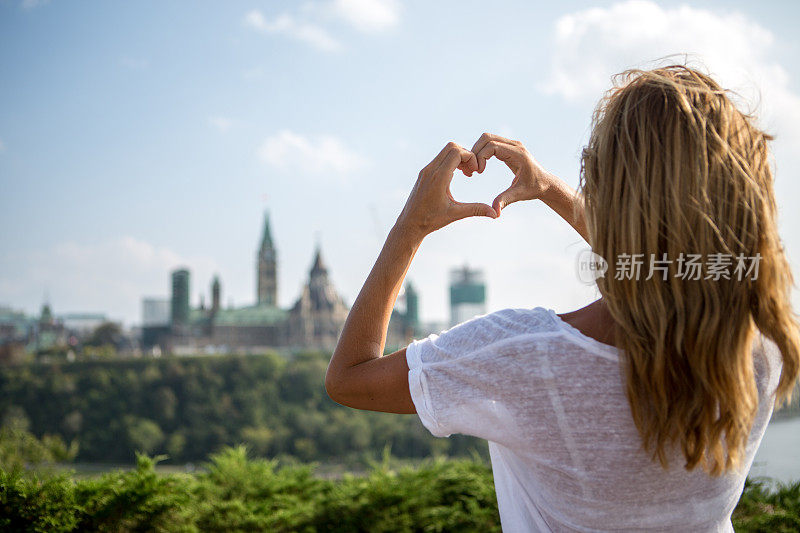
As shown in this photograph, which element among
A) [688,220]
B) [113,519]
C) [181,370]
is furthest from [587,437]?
[181,370]

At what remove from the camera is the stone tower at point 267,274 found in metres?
79.7

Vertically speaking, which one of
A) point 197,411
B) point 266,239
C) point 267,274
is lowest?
point 197,411

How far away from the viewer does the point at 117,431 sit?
39656 millimetres

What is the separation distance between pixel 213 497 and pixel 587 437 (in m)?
2.27

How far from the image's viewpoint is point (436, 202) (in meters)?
0.80

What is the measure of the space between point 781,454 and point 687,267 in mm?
2533

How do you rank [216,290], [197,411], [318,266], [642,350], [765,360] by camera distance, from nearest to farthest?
[642,350] < [765,360] < [197,411] < [318,266] < [216,290]

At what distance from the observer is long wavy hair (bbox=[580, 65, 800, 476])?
2.10ft

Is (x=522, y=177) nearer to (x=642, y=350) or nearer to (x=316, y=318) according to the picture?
(x=642, y=350)

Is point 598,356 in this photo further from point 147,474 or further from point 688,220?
point 147,474

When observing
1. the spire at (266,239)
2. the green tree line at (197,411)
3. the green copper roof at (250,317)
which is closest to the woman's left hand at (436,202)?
the green tree line at (197,411)

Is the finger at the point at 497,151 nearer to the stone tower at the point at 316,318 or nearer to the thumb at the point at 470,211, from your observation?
the thumb at the point at 470,211

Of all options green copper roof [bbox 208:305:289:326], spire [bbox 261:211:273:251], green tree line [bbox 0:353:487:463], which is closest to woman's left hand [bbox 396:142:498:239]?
green tree line [bbox 0:353:487:463]

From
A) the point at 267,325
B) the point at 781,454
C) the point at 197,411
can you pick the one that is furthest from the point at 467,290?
the point at 781,454
